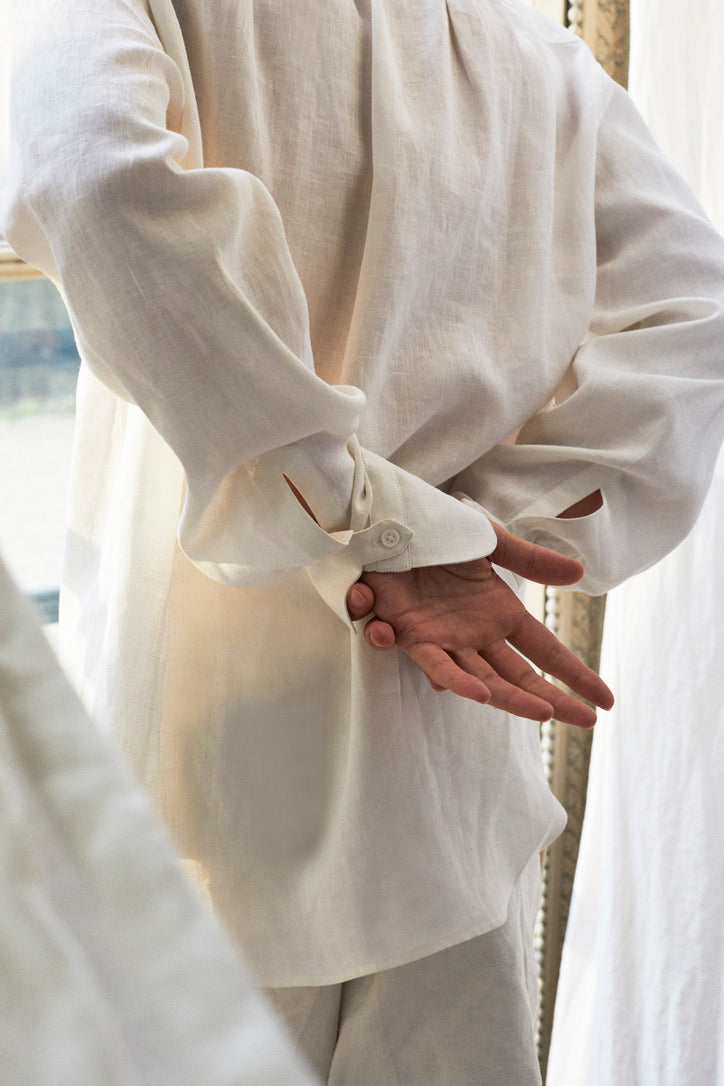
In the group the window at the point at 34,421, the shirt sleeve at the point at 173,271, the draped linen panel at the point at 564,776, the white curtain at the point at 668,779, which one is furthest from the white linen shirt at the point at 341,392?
the draped linen panel at the point at 564,776

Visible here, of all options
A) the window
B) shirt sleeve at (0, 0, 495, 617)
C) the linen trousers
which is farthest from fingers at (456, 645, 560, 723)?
the window

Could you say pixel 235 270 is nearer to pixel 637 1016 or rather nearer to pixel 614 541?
pixel 614 541

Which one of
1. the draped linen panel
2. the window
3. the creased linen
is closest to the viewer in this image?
the creased linen

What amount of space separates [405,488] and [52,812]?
0.44 metres

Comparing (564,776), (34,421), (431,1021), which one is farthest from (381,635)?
(564,776)

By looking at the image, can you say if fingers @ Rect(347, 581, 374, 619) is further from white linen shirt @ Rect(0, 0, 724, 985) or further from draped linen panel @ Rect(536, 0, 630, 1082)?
draped linen panel @ Rect(536, 0, 630, 1082)

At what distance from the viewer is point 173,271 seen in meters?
0.47

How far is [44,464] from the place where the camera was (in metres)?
1.04

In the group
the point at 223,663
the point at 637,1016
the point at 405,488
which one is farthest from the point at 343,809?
the point at 637,1016

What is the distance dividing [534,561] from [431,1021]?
0.39 metres

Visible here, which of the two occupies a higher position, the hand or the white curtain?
the hand

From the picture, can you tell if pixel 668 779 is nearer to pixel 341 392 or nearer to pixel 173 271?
pixel 341 392

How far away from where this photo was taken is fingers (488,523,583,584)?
60cm

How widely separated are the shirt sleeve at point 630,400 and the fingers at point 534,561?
67 millimetres
